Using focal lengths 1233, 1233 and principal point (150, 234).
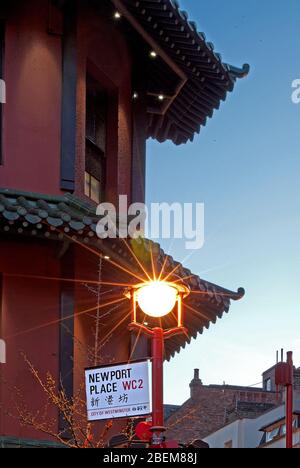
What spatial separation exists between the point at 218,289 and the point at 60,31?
173 inches

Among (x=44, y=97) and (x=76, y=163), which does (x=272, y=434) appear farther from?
(x=44, y=97)

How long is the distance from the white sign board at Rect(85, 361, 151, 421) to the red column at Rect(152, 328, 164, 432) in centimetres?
14

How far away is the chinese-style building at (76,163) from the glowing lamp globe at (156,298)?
3.64 m

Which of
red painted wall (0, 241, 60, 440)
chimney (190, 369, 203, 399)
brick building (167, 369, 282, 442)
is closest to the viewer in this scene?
red painted wall (0, 241, 60, 440)

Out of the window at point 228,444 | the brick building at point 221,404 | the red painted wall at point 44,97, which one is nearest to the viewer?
the red painted wall at point 44,97

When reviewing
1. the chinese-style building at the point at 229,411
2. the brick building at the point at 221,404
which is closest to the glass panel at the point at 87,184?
the chinese-style building at the point at 229,411

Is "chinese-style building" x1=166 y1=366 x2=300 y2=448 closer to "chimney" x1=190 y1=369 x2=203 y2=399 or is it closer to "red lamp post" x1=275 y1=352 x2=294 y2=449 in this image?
"chimney" x1=190 y1=369 x2=203 y2=399

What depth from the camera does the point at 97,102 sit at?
18891 mm

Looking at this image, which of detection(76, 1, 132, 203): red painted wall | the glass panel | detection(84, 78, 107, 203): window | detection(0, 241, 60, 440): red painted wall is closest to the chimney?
detection(76, 1, 132, 203): red painted wall

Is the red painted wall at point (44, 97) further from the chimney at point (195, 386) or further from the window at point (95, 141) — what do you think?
the chimney at point (195, 386)

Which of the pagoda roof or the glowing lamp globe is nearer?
the glowing lamp globe

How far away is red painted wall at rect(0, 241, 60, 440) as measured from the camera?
15641mm

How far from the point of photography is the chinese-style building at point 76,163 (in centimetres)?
1600

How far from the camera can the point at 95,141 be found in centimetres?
1855
